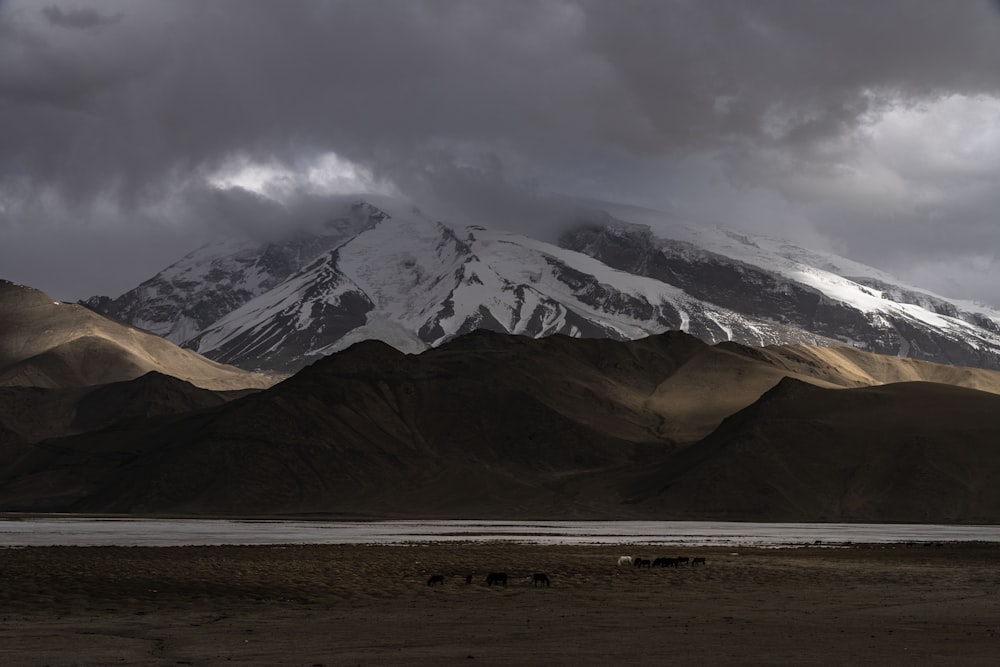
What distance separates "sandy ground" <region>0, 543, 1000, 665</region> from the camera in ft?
116

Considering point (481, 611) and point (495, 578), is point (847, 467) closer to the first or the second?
point (495, 578)

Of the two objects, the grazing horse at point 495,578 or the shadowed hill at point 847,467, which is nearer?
the grazing horse at point 495,578

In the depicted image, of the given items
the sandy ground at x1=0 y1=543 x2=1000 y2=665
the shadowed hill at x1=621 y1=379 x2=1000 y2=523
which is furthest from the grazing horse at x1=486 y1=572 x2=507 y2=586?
the shadowed hill at x1=621 y1=379 x2=1000 y2=523

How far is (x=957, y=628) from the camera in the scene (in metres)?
41.1

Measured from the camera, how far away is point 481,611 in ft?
154

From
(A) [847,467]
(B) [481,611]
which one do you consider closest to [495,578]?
(B) [481,611]

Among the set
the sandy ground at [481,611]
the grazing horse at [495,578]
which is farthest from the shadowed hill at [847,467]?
the grazing horse at [495,578]

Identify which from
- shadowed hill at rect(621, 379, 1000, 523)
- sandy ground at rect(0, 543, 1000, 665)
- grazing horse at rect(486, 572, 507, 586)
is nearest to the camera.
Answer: sandy ground at rect(0, 543, 1000, 665)

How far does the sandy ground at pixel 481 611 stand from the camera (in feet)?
116

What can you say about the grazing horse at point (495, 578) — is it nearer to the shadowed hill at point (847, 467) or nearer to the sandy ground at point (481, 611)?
the sandy ground at point (481, 611)

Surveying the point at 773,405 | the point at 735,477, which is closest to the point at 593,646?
the point at 735,477

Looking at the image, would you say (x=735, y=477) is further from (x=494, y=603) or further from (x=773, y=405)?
(x=494, y=603)

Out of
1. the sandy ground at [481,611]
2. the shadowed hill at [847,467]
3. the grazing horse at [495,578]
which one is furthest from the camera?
the shadowed hill at [847,467]

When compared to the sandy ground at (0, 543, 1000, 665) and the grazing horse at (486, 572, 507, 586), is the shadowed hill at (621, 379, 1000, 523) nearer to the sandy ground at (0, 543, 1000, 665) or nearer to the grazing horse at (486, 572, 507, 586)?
the sandy ground at (0, 543, 1000, 665)
